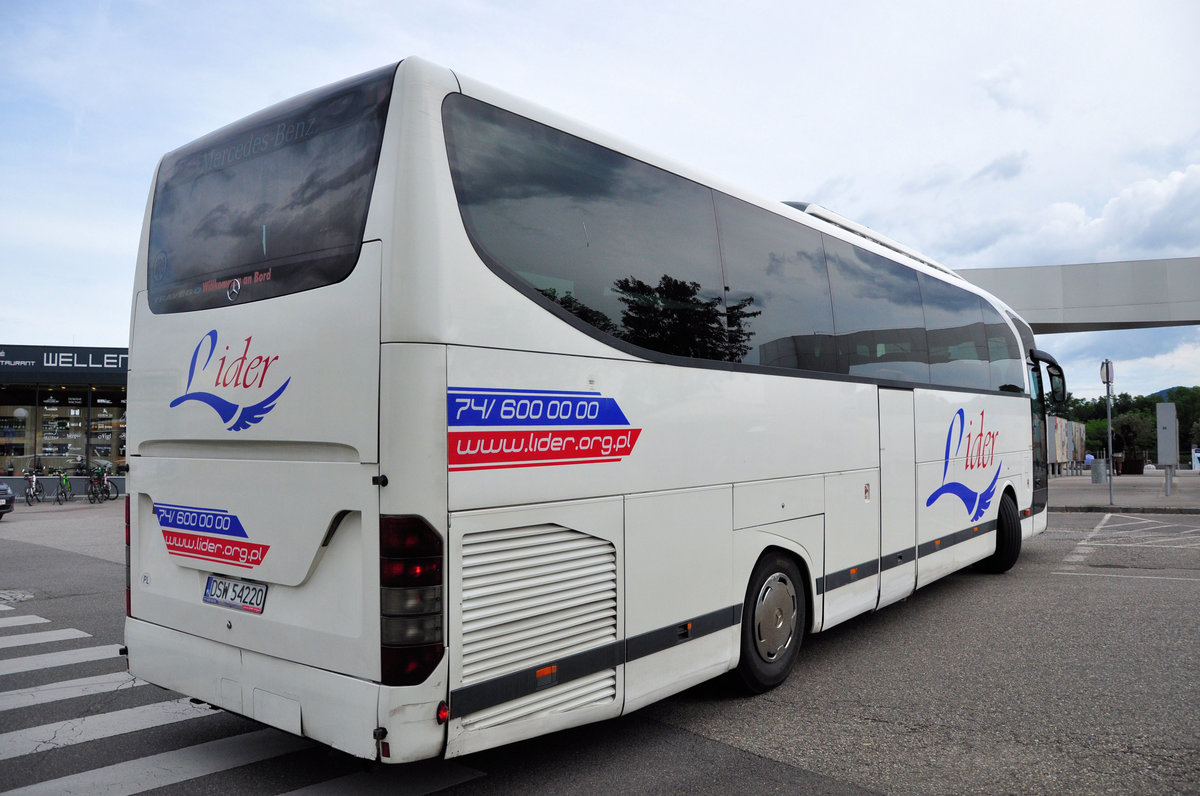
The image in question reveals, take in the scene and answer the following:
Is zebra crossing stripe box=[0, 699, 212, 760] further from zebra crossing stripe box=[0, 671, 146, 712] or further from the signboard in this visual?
the signboard

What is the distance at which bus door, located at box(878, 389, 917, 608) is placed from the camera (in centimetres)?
745

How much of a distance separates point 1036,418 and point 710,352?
8743mm

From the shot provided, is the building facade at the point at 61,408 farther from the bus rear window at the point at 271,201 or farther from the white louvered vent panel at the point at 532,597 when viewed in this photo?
the white louvered vent panel at the point at 532,597

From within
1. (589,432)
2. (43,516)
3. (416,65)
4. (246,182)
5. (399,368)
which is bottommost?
(43,516)

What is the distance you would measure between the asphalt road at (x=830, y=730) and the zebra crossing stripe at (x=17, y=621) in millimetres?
256

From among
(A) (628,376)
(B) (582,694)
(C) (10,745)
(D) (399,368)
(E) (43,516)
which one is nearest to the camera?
(D) (399,368)

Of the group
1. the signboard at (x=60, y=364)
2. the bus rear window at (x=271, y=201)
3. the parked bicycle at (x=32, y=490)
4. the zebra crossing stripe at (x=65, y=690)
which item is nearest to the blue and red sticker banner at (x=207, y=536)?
the bus rear window at (x=271, y=201)

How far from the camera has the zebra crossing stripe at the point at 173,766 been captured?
4.29m

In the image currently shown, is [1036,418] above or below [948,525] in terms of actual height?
above

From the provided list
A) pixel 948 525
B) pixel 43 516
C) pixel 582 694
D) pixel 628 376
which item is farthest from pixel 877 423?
pixel 43 516

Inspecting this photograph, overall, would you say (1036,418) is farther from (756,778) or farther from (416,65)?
(416,65)

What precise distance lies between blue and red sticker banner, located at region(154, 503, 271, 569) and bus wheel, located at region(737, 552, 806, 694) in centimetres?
305

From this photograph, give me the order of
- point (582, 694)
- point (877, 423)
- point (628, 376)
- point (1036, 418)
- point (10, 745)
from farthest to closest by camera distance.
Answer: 1. point (1036, 418)
2. point (877, 423)
3. point (10, 745)
4. point (628, 376)
5. point (582, 694)

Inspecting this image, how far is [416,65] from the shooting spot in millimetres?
3867
